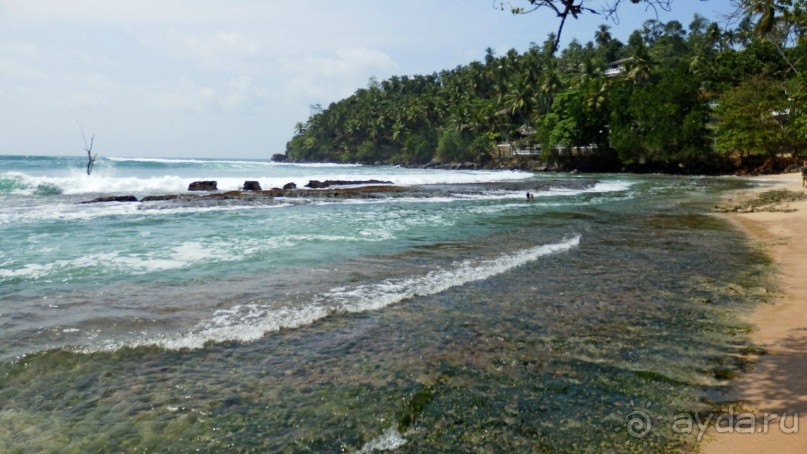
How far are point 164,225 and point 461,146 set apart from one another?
7479 cm

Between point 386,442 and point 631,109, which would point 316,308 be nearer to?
point 386,442

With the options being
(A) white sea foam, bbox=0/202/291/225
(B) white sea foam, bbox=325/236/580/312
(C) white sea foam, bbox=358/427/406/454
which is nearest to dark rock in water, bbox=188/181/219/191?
(A) white sea foam, bbox=0/202/291/225

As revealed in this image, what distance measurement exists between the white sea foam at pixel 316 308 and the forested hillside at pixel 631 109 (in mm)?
4635

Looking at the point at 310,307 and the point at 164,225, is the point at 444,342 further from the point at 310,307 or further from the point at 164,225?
the point at 164,225

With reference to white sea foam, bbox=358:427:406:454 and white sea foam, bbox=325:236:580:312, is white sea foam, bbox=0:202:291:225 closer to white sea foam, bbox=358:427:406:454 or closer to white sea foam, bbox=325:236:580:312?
white sea foam, bbox=325:236:580:312

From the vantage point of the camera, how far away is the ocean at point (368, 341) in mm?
3889

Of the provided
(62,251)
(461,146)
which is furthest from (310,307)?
(461,146)

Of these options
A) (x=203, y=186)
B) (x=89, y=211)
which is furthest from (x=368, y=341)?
(x=203, y=186)

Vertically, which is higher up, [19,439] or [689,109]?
[689,109]

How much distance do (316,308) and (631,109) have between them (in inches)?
2266

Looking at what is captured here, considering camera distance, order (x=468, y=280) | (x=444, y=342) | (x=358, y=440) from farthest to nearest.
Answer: (x=468, y=280)
(x=444, y=342)
(x=358, y=440)

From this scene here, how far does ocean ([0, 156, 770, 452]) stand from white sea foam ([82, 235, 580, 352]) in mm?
42

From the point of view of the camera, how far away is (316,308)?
7195 millimetres

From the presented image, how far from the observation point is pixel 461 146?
3452 inches
